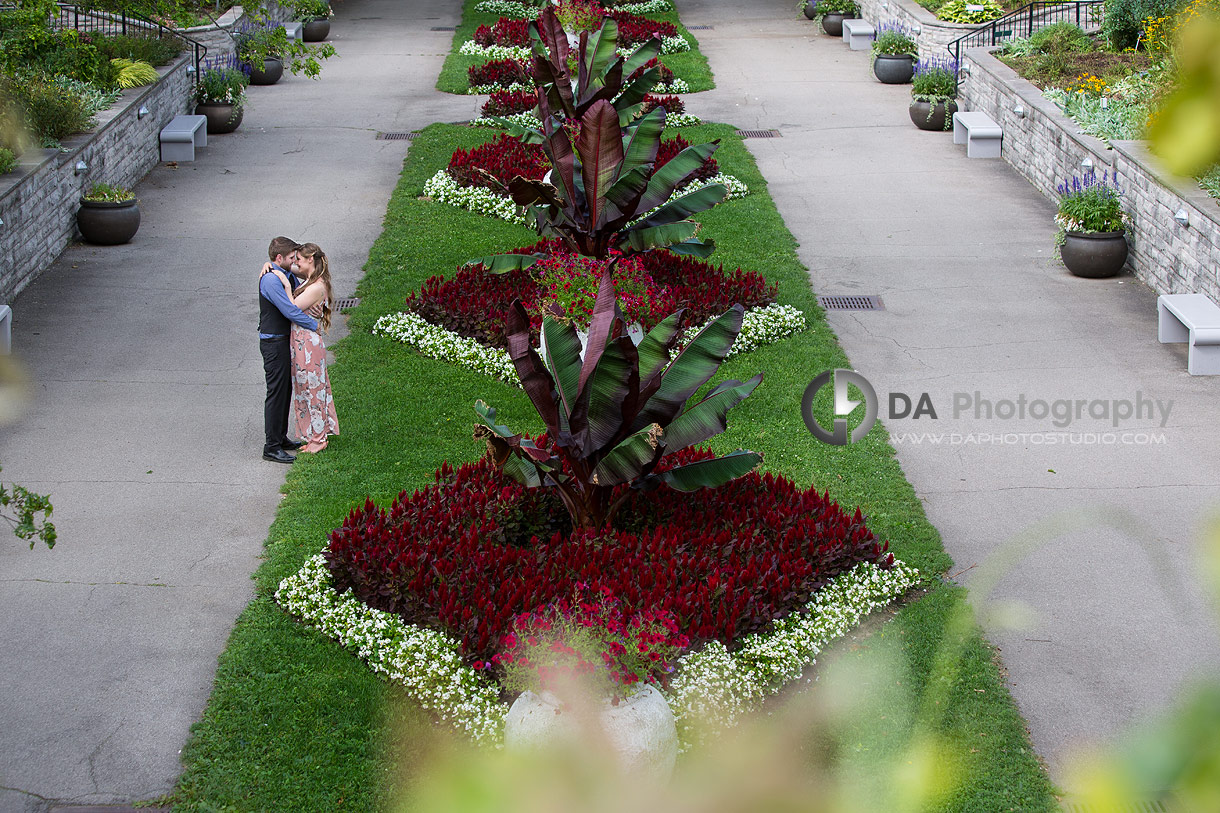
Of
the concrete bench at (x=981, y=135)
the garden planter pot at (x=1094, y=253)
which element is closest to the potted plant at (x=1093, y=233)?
the garden planter pot at (x=1094, y=253)

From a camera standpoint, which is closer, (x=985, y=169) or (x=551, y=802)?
(x=551, y=802)

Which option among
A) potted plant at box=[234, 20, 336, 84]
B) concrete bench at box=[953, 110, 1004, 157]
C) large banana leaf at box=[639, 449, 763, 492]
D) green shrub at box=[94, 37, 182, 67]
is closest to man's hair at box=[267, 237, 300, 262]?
large banana leaf at box=[639, 449, 763, 492]

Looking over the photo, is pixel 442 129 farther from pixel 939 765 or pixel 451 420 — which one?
pixel 939 765

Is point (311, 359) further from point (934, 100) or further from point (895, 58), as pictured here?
point (895, 58)

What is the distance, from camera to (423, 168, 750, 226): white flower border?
16.7 m

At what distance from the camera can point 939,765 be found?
0.86m

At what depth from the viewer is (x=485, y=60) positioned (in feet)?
86.6

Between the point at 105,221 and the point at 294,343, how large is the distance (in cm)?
682

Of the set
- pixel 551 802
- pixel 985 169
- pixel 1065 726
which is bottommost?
pixel 1065 726

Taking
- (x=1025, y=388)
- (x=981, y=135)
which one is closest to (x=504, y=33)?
(x=981, y=135)

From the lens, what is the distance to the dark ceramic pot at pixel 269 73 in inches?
969

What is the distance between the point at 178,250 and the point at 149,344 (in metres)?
3.30

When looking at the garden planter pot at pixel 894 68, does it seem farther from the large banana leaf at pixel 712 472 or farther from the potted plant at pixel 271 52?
the large banana leaf at pixel 712 472

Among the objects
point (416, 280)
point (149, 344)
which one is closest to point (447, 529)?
point (149, 344)
